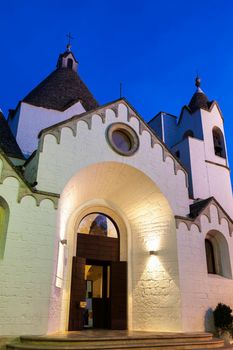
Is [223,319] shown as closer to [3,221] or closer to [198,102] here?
[3,221]

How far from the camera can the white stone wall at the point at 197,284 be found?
11820 millimetres

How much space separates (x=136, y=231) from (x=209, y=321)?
4.52 meters

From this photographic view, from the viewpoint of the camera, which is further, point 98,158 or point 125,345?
point 98,158

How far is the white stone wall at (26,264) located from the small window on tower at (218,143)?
1511cm

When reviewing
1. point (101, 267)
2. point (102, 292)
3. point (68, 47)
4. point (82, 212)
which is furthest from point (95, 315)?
point (68, 47)

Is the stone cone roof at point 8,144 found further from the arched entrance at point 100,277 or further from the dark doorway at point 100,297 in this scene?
the dark doorway at point 100,297

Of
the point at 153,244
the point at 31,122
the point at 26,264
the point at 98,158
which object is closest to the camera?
the point at 26,264

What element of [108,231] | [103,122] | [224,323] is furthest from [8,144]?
[224,323]

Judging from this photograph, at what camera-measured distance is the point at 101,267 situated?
14.8 m

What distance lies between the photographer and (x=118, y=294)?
43.0 feet

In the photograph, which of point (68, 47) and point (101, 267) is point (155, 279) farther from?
point (68, 47)

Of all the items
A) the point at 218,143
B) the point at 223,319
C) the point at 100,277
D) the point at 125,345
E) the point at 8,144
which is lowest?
the point at 125,345

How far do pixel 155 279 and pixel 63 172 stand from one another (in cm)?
561

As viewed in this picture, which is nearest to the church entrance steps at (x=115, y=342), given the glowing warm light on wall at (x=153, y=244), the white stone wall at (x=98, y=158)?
the glowing warm light on wall at (x=153, y=244)
